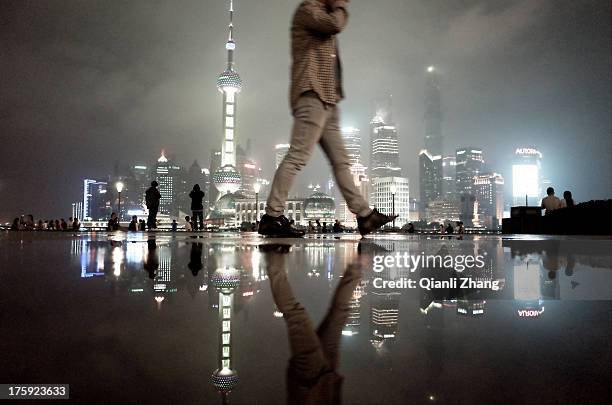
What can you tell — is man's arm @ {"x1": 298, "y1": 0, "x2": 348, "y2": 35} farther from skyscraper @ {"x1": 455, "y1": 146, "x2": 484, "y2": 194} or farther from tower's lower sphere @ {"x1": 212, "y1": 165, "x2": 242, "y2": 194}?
skyscraper @ {"x1": 455, "y1": 146, "x2": 484, "y2": 194}

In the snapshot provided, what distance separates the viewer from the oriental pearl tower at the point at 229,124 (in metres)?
133

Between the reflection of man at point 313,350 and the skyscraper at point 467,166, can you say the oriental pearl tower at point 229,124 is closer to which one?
the skyscraper at point 467,166

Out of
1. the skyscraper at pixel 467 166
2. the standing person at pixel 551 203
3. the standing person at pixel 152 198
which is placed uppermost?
the skyscraper at pixel 467 166

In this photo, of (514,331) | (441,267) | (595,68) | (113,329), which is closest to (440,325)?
(514,331)

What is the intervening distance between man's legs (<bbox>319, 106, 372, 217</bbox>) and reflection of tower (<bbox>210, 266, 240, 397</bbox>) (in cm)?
295

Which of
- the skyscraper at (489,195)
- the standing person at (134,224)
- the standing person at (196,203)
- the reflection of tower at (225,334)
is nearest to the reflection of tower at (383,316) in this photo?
the reflection of tower at (225,334)

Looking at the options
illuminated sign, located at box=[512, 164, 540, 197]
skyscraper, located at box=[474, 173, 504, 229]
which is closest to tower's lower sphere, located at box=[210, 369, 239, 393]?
illuminated sign, located at box=[512, 164, 540, 197]

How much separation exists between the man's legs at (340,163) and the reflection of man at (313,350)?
321 cm

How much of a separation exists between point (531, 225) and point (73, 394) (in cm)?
1340

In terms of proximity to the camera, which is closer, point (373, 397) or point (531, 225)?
point (373, 397)

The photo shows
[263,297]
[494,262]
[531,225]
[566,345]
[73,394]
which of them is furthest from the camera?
[531,225]

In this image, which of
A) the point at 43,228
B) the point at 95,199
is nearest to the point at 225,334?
the point at 43,228

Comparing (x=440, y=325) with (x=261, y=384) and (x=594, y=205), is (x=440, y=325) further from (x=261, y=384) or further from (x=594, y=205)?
(x=594, y=205)

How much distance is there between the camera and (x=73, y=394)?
594 millimetres
